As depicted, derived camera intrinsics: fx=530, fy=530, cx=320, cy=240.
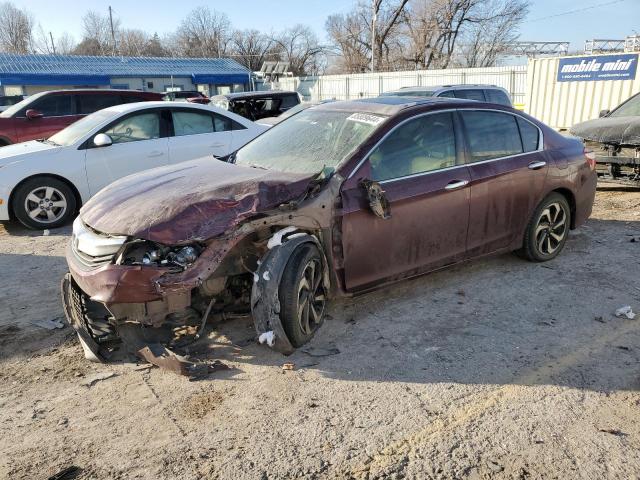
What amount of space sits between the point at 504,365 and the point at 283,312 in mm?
1515

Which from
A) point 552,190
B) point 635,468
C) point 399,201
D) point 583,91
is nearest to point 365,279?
point 399,201

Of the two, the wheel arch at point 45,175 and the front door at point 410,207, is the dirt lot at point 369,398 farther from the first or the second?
the wheel arch at point 45,175

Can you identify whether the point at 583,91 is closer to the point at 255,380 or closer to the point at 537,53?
the point at 255,380

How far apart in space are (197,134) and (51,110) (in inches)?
181

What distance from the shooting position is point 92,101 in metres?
10.9

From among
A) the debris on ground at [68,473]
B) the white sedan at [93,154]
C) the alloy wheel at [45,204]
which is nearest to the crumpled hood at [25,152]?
the white sedan at [93,154]

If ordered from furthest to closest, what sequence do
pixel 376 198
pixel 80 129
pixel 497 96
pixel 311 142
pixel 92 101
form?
1. pixel 497 96
2. pixel 92 101
3. pixel 80 129
4. pixel 311 142
5. pixel 376 198

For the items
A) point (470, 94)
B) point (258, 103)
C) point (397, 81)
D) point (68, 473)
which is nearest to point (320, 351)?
point (68, 473)

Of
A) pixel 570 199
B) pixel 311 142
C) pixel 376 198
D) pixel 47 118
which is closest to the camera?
pixel 376 198

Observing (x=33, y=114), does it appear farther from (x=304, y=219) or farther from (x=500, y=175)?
(x=500, y=175)

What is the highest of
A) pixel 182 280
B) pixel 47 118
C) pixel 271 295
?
pixel 47 118

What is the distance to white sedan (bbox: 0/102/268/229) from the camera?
22.7 feet

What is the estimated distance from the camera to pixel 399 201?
4.07 m

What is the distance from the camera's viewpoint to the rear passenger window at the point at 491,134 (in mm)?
4691
